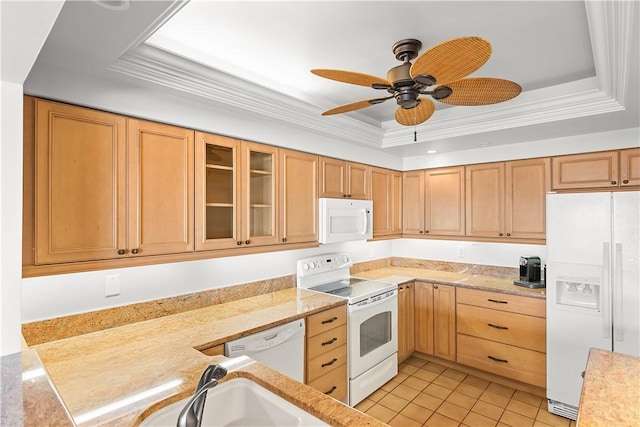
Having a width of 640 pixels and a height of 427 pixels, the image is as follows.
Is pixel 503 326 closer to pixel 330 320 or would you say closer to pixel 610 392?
pixel 330 320

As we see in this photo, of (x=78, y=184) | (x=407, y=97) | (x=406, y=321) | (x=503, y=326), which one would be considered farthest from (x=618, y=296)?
(x=78, y=184)

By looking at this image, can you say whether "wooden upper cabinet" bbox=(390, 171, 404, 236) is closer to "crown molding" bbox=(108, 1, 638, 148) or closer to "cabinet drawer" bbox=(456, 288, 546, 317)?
"crown molding" bbox=(108, 1, 638, 148)

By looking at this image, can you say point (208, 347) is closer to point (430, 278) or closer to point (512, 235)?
point (430, 278)

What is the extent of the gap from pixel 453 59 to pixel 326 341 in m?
1.96

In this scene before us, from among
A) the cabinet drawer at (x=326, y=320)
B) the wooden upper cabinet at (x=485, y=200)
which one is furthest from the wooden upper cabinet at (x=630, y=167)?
the cabinet drawer at (x=326, y=320)

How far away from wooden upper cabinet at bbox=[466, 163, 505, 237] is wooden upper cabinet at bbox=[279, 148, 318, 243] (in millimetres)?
1749

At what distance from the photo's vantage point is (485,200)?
354 cm

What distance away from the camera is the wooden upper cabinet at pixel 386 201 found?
147 inches

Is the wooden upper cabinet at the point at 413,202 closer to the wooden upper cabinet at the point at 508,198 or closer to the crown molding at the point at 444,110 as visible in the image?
the wooden upper cabinet at the point at 508,198

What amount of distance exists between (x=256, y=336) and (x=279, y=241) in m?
0.87

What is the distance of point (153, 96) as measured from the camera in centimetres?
199

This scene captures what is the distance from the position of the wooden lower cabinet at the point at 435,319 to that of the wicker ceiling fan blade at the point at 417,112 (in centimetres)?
185

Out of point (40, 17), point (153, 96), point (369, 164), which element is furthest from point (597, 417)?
point (369, 164)

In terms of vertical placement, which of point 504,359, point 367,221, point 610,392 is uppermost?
point 367,221
